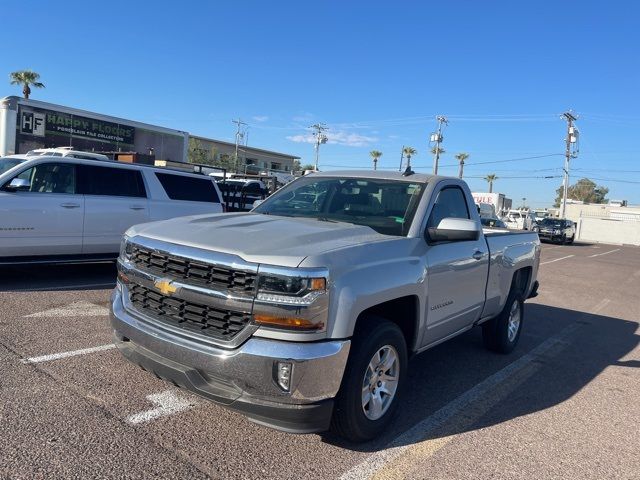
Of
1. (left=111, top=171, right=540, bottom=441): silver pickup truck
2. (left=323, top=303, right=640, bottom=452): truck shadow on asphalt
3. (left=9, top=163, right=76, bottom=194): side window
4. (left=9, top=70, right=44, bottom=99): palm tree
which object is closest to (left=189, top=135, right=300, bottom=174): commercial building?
(left=9, top=70, right=44, bottom=99): palm tree

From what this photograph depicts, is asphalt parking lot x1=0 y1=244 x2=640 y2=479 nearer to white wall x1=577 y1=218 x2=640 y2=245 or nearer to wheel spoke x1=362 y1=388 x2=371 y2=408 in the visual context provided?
wheel spoke x1=362 y1=388 x2=371 y2=408

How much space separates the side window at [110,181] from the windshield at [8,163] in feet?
2.83

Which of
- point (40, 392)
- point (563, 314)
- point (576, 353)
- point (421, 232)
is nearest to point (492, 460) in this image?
point (421, 232)

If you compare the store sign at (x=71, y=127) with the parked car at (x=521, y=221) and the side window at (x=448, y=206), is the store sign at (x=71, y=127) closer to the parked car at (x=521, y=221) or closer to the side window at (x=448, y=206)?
the parked car at (x=521, y=221)

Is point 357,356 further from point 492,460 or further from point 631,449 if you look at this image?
point 631,449

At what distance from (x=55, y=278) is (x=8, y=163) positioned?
1.87m

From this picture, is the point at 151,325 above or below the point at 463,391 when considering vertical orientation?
above

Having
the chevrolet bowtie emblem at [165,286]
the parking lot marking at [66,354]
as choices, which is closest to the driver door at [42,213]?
the parking lot marking at [66,354]

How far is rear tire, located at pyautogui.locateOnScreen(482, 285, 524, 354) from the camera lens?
584 cm

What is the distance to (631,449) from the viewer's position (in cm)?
381

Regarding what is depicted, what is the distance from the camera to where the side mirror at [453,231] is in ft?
12.8

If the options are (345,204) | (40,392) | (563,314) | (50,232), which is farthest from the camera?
(563,314)

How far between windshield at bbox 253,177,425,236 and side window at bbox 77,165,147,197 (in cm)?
427

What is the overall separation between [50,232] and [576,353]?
Answer: 7372mm
